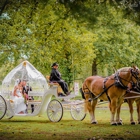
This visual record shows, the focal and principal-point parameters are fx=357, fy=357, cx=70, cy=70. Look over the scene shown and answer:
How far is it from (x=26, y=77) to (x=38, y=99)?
1085 mm

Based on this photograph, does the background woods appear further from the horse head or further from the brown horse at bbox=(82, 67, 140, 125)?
the brown horse at bbox=(82, 67, 140, 125)

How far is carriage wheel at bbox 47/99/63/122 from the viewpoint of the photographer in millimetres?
13305

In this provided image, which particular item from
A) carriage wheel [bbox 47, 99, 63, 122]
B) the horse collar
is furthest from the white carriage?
the horse collar

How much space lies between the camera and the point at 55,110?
13344 mm

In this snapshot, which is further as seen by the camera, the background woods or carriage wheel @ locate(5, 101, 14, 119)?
carriage wheel @ locate(5, 101, 14, 119)

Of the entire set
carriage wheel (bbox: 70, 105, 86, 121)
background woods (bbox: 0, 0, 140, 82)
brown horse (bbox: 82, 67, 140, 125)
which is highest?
background woods (bbox: 0, 0, 140, 82)

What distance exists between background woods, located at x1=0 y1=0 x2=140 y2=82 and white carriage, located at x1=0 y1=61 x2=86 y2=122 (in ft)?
4.99

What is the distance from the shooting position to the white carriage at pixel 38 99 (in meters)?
13.5

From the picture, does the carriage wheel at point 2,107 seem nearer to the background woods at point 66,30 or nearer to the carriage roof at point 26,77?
the carriage roof at point 26,77

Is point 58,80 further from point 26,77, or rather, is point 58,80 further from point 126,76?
point 126,76

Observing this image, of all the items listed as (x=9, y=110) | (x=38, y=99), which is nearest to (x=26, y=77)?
(x=38, y=99)

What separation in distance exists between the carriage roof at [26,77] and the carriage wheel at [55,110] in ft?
4.73

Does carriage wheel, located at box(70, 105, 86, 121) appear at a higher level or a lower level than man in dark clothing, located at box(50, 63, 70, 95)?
lower

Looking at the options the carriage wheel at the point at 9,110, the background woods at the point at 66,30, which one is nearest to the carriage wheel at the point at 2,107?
the carriage wheel at the point at 9,110
